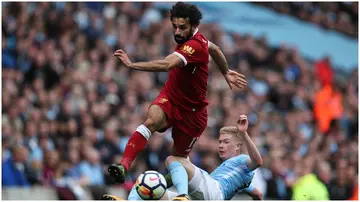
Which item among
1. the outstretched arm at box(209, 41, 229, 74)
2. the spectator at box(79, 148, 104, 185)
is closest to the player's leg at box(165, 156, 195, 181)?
the outstretched arm at box(209, 41, 229, 74)

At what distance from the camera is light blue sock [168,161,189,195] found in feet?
29.3

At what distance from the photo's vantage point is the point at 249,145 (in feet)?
30.0

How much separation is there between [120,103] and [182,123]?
6600 mm

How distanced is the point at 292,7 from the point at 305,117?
3.48 meters

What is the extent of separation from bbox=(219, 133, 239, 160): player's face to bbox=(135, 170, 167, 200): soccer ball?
126cm

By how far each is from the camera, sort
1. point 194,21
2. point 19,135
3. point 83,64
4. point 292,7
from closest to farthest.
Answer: point 194,21, point 19,135, point 83,64, point 292,7

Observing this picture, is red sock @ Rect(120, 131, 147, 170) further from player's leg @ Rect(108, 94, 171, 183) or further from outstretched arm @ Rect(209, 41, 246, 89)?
outstretched arm @ Rect(209, 41, 246, 89)

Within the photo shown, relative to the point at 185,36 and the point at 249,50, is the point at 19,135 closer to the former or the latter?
the point at 185,36

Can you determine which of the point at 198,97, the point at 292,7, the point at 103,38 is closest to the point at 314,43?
the point at 292,7

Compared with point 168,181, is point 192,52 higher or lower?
higher

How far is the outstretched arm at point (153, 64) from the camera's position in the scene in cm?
827

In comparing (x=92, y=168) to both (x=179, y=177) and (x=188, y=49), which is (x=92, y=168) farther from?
(x=188, y=49)

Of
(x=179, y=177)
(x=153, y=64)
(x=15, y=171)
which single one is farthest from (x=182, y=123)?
(x=15, y=171)

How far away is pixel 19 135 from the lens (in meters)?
13.4
